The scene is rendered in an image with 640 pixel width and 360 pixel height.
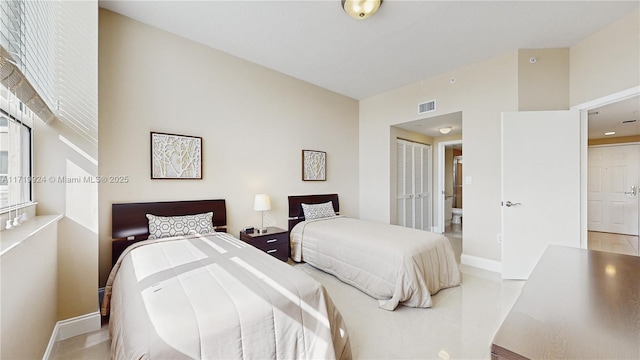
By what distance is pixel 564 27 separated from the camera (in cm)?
281

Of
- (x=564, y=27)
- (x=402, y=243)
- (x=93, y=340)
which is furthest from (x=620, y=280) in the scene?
(x=93, y=340)

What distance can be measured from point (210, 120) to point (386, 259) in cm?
264

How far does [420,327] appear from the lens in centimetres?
216

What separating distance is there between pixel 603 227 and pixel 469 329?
6270mm

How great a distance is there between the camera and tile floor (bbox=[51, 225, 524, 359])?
6.10 ft

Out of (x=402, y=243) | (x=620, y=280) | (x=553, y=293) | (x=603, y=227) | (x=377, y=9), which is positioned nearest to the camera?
(x=553, y=293)

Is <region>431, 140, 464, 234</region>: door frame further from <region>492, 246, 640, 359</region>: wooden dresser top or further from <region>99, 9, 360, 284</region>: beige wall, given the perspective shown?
<region>492, 246, 640, 359</region>: wooden dresser top

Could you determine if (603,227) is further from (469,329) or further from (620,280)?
(620,280)

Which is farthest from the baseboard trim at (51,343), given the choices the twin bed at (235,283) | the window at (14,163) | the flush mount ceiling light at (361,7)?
the flush mount ceiling light at (361,7)

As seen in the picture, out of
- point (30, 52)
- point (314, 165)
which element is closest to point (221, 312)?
point (30, 52)

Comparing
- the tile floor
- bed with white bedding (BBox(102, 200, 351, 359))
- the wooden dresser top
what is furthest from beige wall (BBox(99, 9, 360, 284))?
the wooden dresser top

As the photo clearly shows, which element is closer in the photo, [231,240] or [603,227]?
[231,240]

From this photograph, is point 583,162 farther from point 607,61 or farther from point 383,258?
point 383,258

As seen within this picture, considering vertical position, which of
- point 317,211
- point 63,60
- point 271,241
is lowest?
point 271,241
